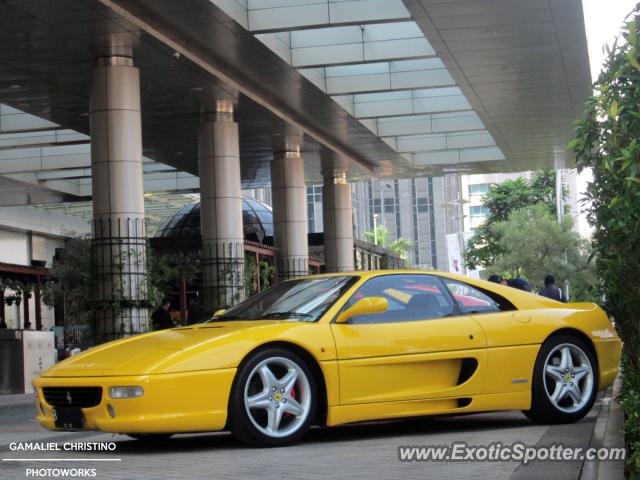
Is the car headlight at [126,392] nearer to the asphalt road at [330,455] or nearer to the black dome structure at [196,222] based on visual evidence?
the asphalt road at [330,455]

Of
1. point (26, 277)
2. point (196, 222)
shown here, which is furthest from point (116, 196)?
point (196, 222)

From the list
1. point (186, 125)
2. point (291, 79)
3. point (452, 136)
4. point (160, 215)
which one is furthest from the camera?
point (160, 215)

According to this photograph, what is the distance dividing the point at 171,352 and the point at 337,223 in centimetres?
3427

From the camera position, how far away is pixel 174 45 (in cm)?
2166

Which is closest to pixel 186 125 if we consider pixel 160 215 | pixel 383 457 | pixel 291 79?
pixel 291 79

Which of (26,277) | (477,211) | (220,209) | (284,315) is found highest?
(477,211)

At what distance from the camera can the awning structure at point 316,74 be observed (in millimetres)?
20562

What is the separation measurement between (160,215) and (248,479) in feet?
169

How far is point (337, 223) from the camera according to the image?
4222 cm

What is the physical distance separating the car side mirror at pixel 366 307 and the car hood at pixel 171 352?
16.5 inches

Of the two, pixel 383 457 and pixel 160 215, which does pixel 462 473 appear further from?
pixel 160 215

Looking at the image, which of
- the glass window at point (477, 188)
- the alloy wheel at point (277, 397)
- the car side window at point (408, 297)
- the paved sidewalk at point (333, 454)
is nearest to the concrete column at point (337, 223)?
the paved sidewalk at point (333, 454)

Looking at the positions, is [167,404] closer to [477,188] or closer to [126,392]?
[126,392]

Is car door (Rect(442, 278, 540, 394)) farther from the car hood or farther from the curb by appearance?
the car hood
